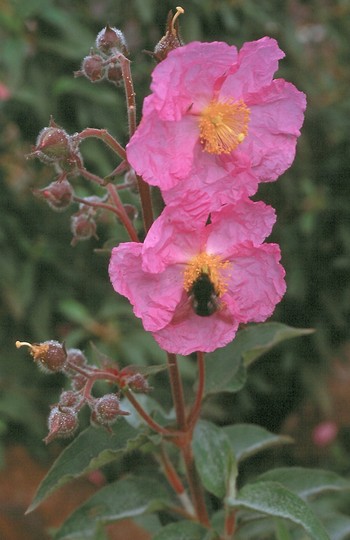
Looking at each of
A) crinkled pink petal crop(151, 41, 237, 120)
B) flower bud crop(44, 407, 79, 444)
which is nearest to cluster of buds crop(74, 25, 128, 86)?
crinkled pink petal crop(151, 41, 237, 120)

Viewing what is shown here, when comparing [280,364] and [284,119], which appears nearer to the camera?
[284,119]

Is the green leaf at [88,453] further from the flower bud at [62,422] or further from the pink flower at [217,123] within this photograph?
the pink flower at [217,123]

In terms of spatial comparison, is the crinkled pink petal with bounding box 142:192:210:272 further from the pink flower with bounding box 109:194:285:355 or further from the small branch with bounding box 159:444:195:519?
the small branch with bounding box 159:444:195:519

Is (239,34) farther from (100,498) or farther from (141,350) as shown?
(100,498)

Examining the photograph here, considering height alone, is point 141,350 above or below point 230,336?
below

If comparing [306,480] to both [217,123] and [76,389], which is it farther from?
[217,123]

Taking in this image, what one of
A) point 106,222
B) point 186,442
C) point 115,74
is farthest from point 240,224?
point 106,222

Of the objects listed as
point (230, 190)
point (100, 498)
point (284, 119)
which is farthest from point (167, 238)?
point (100, 498)
